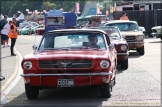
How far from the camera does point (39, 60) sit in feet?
27.8

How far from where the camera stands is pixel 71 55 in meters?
8.51

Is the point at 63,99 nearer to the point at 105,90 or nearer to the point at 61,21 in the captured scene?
the point at 105,90

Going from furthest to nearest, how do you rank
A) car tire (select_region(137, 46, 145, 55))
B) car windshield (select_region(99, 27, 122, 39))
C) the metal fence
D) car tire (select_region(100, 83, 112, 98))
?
the metal fence → car tire (select_region(137, 46, 145, 55)) → car windshield (select_region(99, 27, 122, 39)) → car tire (select_region(100, 83, 112, 98))

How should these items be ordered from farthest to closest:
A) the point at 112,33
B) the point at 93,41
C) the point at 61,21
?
1. the point at 61,21
2. the point at 112,33
3. the point at 93,41

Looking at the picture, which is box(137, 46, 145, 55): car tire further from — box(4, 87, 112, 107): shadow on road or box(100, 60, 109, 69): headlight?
box(100, 60, 109, 69): headlight

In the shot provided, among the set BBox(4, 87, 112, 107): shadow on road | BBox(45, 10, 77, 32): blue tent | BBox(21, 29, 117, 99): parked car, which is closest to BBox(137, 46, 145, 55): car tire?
BBox(4, 87, 112, 107): shadow on road

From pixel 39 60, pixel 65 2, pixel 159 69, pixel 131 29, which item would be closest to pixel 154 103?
pixel 39 60

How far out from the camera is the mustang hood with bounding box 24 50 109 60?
332 inches

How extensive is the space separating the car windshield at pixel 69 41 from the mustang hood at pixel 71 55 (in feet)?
1.47

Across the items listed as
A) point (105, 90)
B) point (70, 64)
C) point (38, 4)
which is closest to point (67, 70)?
point (70, 64)

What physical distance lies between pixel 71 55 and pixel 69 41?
1161mm

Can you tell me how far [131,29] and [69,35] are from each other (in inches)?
409

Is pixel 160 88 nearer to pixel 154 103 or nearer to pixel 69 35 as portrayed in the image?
pixel 154 103

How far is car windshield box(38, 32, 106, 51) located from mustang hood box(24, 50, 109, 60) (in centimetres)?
45
